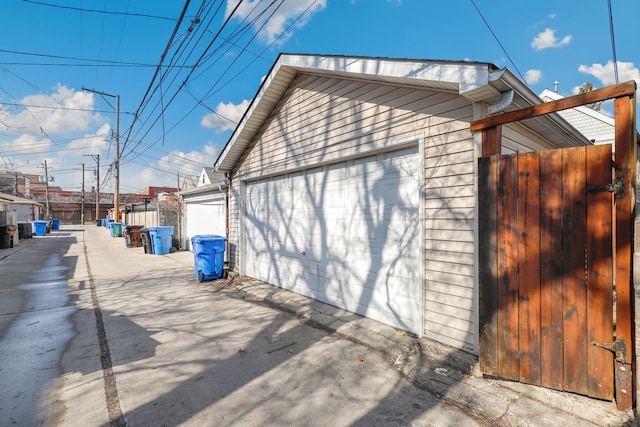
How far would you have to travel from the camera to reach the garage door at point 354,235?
153 inches

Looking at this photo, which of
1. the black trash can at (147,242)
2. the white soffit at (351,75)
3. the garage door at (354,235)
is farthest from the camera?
the black trash can at (147,242)

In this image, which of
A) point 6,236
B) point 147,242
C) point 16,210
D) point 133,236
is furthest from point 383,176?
point 16,210

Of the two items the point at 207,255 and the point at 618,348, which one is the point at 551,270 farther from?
the point at 207,255

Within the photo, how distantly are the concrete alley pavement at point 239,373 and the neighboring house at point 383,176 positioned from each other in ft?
1.63

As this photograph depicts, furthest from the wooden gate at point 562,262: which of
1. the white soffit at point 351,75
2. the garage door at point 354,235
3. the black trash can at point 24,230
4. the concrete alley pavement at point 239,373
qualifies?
the black trash can at point 24,230

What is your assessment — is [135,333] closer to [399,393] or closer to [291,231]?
[291,231]

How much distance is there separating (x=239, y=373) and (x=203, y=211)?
390 inches

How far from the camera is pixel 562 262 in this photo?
2.48 metres

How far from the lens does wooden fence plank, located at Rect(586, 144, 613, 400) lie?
2275mm

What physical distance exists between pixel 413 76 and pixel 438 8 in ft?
7.04

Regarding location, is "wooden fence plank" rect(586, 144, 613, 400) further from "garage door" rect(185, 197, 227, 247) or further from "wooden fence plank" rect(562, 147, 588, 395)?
"garage door" rect(185, 197, 227, 247)

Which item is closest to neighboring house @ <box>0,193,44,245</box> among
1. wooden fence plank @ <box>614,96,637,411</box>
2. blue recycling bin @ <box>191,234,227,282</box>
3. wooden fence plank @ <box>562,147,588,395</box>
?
blue recycling bin @ <box>191,234,227,282</box>

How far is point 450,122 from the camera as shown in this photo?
11.2 feet

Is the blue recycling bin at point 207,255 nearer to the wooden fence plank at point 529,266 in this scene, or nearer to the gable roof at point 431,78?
the gable roof at point 431,78
